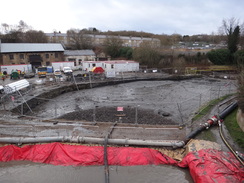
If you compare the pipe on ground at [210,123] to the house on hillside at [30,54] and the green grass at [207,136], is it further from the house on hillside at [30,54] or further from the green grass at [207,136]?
the house on hillside at [30,54]

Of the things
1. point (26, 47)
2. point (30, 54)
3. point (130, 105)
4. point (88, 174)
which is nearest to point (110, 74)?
point (130, 105)

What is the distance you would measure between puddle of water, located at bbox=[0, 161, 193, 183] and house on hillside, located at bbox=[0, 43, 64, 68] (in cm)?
3974

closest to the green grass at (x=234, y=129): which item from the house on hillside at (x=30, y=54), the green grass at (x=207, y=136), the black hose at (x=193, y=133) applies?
the green grass at (x=207, y=136)

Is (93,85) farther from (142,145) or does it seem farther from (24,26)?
(24,26)

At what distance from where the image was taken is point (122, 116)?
1517cm

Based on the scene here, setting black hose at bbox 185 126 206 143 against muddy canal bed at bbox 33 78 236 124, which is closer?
black hose at bbox 185 126 206 143

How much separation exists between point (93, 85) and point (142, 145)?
2106 cm

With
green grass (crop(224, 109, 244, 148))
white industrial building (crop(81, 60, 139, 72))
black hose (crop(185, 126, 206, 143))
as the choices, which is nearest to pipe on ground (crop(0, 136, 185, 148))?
black hose (crop(185, 126, 206, 143))

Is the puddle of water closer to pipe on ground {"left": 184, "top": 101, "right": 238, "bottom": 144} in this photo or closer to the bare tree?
pipe on ground {"left": 184, "top": 101, "right": 238, "bottom": 144}

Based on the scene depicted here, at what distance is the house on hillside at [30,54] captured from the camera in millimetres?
41500

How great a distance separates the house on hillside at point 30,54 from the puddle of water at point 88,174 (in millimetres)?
39739

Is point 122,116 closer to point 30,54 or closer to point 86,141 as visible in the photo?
point 86,141

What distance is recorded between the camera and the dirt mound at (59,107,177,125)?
1409cm

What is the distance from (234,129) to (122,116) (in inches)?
314
